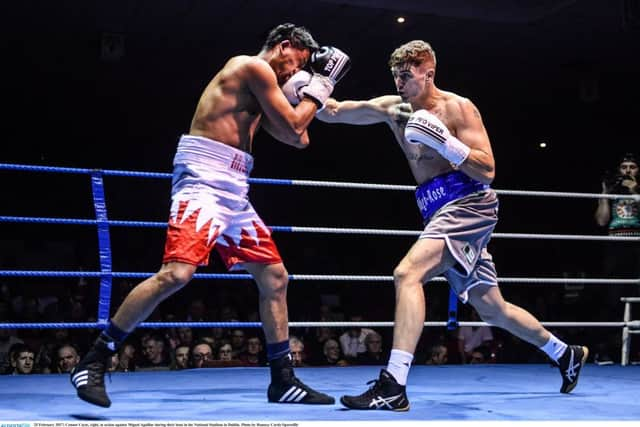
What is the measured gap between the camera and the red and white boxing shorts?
2051mm

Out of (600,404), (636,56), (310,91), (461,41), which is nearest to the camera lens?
(310,91)

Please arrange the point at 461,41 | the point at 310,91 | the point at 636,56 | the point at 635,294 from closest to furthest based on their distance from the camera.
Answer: the point at 310,91
the point at 635,294
the point at 461,41
the point at 636,56

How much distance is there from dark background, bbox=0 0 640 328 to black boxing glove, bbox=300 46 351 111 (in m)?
3.03

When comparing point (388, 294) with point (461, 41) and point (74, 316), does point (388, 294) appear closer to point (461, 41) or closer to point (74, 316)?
point (461, 41)

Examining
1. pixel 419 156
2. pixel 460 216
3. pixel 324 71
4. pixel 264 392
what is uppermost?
pixel 324 71

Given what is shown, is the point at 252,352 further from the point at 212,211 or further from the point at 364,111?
the point at 212,211

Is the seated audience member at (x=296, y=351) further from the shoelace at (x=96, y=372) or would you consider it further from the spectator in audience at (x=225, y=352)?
the shoelace at (x=96, y=372)

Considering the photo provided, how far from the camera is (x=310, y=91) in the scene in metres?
2.21

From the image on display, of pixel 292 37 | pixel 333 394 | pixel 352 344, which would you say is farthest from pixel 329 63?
pixel 352 344

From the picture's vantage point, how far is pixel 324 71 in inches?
89.4

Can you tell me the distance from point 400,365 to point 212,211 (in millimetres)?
675

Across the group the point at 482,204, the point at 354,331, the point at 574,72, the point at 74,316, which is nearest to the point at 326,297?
the point at 354,331

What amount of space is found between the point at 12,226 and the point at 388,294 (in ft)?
12.5

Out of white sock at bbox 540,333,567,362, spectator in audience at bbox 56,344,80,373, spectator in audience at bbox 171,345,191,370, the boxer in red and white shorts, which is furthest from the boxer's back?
spectator in audience at bbox 171,345,191,370
